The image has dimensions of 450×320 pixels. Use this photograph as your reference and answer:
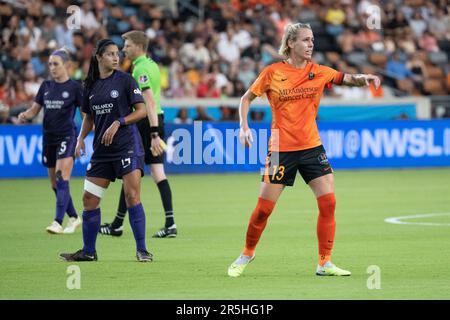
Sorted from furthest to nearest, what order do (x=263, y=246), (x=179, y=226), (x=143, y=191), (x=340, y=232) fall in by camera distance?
(x=143, y=191)
(x=179, y=226)
(x=340, y=232)
(x=263, y=246)

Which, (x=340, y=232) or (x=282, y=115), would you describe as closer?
(x=282, y=115)

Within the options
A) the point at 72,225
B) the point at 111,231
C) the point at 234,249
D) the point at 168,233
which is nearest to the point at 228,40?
the point at 72,225

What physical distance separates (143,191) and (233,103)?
A: 5878 mm

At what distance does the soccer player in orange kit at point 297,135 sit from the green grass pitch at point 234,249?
1.94ft

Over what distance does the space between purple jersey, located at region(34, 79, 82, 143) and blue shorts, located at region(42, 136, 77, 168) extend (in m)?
0.06

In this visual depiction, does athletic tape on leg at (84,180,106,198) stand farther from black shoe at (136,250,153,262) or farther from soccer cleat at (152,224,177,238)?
soccer cleat at (152,224,177,238)

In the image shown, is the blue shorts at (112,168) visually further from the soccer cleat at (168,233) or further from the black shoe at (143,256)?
the soccer cleat at (168,233)

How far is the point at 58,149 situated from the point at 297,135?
5.46m

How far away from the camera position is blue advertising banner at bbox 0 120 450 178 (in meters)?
24.8

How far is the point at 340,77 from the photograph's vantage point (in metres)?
10.7

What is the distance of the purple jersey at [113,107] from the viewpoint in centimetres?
1171

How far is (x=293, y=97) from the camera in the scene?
1067cm
